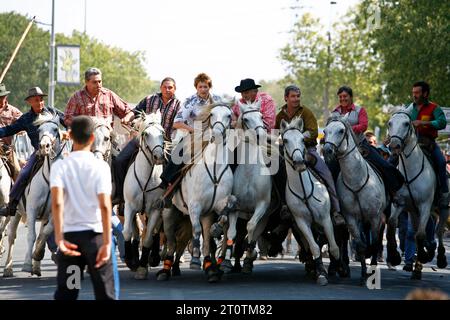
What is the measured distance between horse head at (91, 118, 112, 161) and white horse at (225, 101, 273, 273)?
189cm

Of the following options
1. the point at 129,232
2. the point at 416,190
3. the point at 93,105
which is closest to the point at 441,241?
the point at 416,190

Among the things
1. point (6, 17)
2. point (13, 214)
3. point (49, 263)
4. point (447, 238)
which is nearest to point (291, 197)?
point (13, 214)

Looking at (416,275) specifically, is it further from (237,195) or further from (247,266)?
(237,195)

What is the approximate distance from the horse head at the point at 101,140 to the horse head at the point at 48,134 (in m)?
0.55

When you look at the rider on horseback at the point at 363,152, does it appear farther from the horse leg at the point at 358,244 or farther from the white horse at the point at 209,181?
the white horse at the point at 209,181

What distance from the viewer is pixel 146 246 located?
1717cm

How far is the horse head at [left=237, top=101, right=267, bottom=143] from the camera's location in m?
16.4

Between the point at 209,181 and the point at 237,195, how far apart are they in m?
0.59

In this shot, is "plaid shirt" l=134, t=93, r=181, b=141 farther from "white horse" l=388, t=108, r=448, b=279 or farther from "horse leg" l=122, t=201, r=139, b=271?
"white horse" l=388, t=108, r=448, b=279

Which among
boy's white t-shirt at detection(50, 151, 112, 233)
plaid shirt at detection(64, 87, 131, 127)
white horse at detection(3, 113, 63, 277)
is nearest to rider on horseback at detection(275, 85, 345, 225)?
plaid shirt at detection(64, 87, 131, 127)

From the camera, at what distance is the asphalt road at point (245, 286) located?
47.3 ft

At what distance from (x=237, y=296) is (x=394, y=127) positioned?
4768 mm

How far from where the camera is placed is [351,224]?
17.3 meters

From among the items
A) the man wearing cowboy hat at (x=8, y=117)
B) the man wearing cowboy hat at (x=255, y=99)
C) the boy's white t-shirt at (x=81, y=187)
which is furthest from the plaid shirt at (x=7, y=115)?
→ the boy's white t-shirt at (x=81, y=187)
